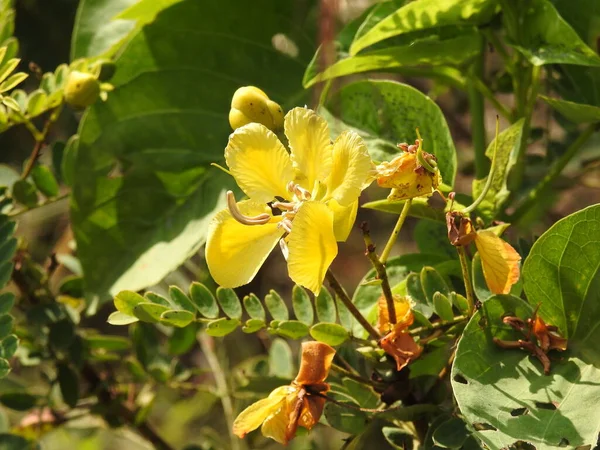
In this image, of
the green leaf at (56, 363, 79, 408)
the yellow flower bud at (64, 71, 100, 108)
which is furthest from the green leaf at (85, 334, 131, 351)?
the yellow flower bud at (64, 71, 100, 108)

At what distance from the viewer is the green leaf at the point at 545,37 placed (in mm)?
658

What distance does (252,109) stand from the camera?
606mm

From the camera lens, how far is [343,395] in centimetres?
66

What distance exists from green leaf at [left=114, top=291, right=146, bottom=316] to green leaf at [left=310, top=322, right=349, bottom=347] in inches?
5.3

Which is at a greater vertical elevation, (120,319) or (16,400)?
(120,319)

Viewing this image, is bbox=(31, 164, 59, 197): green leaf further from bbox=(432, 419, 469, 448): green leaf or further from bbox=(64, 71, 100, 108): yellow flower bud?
bbox=(432, 419, 469, 448): green leaf

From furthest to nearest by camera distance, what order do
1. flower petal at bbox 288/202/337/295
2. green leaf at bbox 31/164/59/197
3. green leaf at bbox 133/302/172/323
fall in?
green leaf at bbox 31/164/59/197 < green leaf at bbox 133/302/172/323 < flower petal at bbox 288/202/337/295

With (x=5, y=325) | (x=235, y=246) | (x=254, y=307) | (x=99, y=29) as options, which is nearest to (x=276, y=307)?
(x=254, y=307)

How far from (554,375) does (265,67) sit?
48 cm

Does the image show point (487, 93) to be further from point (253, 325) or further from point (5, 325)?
point (5, 325)

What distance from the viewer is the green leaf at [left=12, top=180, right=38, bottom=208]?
Result: 83 cm

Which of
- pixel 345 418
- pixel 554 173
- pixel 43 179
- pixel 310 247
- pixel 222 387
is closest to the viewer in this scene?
pixel 310 247

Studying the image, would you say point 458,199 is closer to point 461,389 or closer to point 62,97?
point 461,389

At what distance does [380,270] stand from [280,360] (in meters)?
0.39
